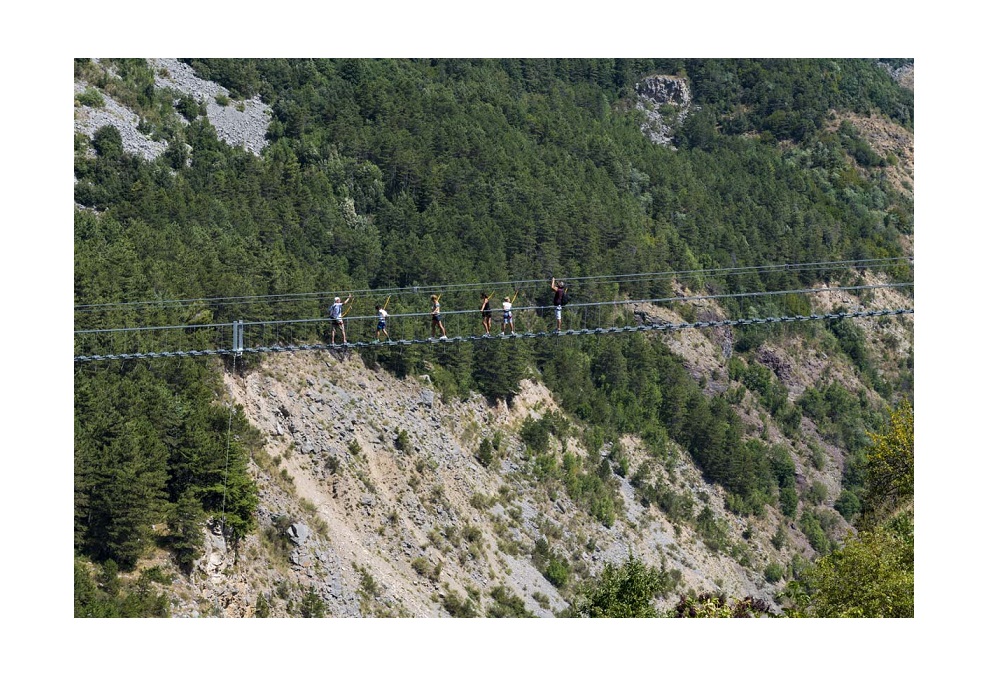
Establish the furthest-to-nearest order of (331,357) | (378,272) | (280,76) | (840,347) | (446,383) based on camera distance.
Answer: (840,347) < (280,76) < (378,272) < (446,383) < (331,357)

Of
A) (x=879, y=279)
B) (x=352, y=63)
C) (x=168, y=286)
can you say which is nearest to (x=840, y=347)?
(x=879, y=279)

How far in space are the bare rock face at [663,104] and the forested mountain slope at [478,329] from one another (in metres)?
0.54

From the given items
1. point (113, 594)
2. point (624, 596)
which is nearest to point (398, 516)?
point (624, 596)

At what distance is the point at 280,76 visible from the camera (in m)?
121

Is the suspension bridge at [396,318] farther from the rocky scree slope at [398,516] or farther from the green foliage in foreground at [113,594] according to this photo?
the green foliage in foreground at [113,594]

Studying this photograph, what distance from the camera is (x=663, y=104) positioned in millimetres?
155000

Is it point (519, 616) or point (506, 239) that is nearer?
point (519, 616)

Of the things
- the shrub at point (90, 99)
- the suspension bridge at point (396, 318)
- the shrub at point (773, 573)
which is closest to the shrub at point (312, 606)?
the suspension bridge at point (396, 318)

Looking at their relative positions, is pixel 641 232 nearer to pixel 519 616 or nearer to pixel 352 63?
pixel 352 63

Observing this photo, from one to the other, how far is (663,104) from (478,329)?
62255 millimetres

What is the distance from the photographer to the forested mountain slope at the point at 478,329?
6781 cm

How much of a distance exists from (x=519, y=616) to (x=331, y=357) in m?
16.1

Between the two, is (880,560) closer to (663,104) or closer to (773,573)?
(773,573)

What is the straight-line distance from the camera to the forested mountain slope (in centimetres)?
6781
